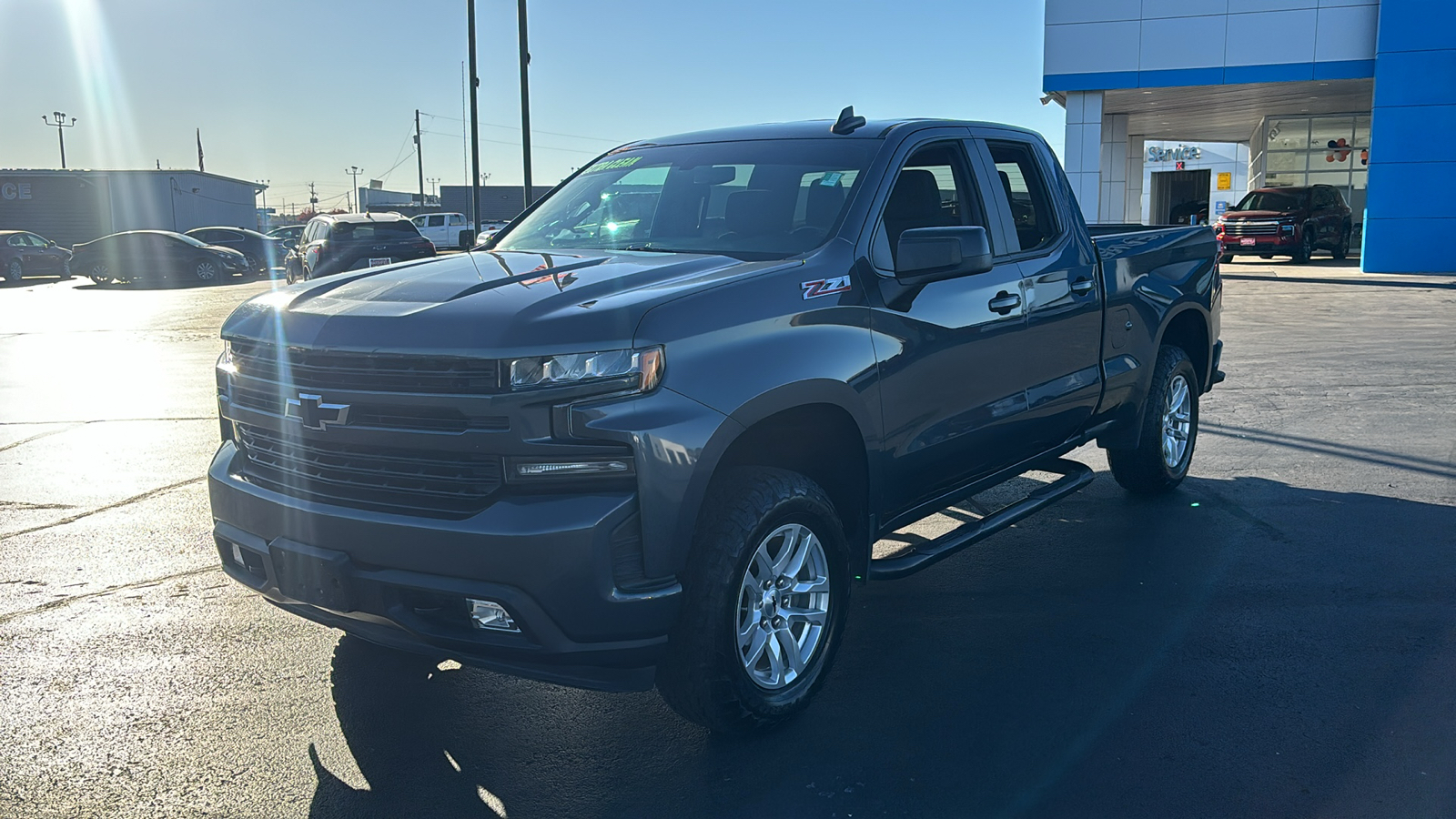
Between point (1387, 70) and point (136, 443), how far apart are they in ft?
85.3

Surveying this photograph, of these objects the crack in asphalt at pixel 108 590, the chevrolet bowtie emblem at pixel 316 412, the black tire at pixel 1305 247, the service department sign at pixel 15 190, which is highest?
the service department sign at pixel 15 190

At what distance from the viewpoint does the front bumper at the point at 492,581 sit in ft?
10.2

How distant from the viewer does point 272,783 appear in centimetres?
346

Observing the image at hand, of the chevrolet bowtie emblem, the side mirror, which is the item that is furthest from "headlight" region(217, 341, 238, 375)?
the side mirror

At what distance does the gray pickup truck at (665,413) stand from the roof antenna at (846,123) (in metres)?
0.07

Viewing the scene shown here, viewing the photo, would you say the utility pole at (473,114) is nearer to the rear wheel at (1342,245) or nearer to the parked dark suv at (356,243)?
the parked dark suv at (356,243)

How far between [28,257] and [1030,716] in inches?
1474

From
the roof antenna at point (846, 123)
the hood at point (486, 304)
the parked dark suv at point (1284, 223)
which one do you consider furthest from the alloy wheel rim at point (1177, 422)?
the parked dark suv at point (1284, 223)

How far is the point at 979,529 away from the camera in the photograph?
4590 millimetres

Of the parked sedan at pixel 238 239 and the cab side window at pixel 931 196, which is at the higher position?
the cab side window at pixel 931 196

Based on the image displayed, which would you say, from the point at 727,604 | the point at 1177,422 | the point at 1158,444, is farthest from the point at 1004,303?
the point at 1177,422

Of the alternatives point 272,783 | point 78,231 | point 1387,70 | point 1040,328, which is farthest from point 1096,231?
point 78,231

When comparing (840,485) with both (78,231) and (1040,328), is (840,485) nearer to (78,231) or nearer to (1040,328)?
(1040,328)

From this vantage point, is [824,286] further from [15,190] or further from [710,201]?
[15,190]
